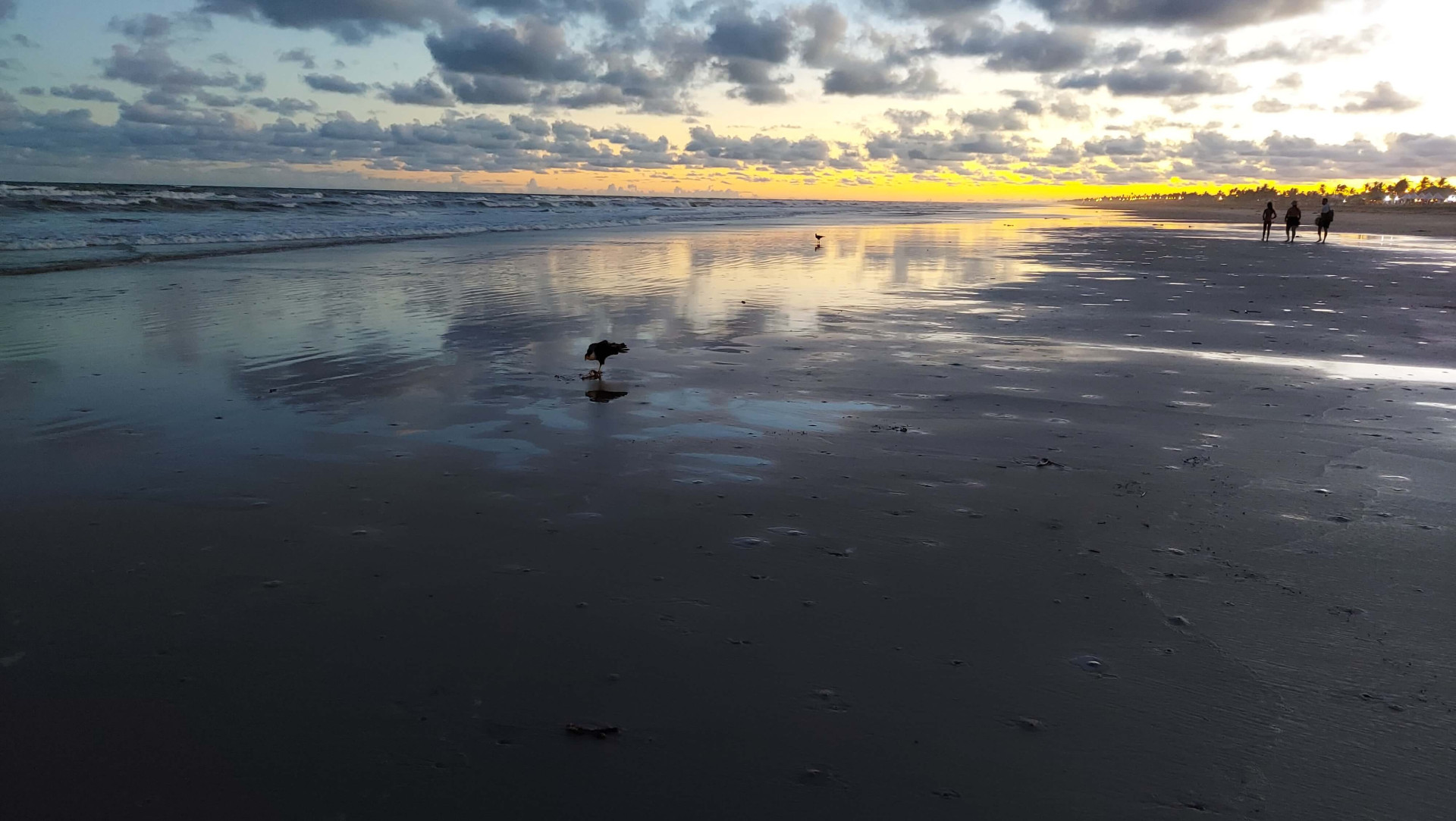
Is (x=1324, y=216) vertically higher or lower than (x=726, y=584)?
higher

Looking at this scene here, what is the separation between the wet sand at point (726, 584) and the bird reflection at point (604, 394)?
5 cm

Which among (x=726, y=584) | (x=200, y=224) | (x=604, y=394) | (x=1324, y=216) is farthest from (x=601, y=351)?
(x=200, y=224)

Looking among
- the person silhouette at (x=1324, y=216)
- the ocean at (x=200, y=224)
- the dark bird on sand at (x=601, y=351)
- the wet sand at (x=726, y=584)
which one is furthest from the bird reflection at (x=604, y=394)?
the person silhouette at (x=1324, y=216)

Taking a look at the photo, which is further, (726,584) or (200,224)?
(200,224)

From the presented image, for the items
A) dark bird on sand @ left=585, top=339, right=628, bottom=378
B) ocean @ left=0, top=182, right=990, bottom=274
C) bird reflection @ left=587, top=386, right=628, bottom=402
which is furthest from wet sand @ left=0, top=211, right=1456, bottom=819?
ocean @ left=0, top=182, right=990, bottom=274

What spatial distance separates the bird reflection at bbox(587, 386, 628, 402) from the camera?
20.6 feet

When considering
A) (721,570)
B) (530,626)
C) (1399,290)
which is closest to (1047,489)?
(721,570)

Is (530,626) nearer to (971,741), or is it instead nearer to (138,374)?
(971,741)

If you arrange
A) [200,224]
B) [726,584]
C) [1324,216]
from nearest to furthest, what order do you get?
[726,584]
[1324,216]
[200,224]

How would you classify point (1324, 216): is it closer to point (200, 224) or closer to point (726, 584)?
point (726, 584)

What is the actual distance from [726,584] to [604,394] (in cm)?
331

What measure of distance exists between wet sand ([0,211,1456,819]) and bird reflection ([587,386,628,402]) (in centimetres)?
5

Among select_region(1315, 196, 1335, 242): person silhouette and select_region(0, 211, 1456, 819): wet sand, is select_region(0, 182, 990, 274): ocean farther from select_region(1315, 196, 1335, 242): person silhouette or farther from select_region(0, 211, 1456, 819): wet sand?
select_region(1315, 196, 1335, 242): person silhouette

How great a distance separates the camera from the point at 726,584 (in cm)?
333
